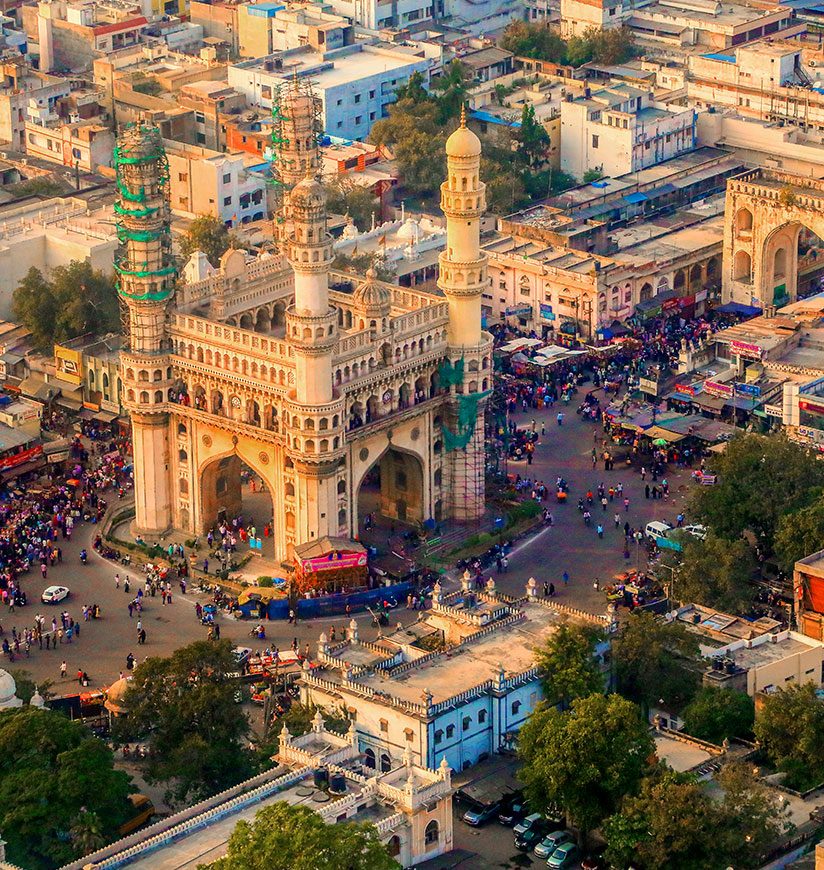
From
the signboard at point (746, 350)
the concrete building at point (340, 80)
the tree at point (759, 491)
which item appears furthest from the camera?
the concrete building at point (340, 80)

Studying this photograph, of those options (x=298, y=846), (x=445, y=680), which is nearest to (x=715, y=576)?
(x=445, y=680)

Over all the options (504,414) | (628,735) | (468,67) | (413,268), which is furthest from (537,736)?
(468,67)

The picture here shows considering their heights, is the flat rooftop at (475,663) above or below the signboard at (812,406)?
above

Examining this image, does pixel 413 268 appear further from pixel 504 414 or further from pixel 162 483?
pixel 162 483

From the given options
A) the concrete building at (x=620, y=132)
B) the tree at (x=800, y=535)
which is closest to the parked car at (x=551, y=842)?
the tree at (x=800, y=535)

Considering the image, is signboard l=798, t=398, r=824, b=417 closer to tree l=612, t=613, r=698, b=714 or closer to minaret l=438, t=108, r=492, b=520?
minaret l=438, t=108, r=492, b=520

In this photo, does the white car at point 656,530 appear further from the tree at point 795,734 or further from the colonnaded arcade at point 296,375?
the tree at point 795,734

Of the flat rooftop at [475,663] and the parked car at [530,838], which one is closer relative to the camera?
the parked car at [530,838]

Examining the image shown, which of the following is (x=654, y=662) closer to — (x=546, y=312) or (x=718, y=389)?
(x=718, y=389)
